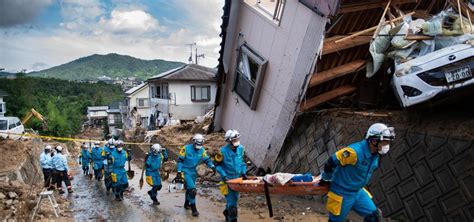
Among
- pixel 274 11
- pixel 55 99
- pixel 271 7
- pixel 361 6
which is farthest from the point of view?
pixel 55 99

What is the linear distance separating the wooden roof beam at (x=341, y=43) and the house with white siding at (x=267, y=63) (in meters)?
0.34

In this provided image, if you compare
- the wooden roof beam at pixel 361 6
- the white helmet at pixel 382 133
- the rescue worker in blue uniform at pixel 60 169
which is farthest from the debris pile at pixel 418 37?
the rescue worker in blue uniform at pixel 60 169

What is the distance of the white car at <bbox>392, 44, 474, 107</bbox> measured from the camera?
6840mm

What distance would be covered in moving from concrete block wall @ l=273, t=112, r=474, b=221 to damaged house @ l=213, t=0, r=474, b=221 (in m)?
0.02

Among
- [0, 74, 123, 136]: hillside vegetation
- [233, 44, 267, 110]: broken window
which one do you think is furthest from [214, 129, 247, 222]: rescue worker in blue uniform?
[0, 74, 123, 136]: hillside vegetation

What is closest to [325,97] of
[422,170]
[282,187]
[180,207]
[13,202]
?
[422,170]

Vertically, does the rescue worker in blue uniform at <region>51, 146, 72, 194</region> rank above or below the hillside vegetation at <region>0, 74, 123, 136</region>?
below

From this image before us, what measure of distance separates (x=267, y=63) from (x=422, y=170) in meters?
5.11

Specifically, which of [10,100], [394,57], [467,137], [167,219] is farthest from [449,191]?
[10,100]

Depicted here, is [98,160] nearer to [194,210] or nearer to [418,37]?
[194,210]

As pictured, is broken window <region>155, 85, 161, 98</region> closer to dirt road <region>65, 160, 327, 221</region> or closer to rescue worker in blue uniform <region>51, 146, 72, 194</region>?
rescue worker in blue uniform <region>51, 146, 72, 194</region>

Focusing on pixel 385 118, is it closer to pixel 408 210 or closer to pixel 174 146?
pixel 408 210

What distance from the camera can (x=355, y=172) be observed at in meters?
5.21

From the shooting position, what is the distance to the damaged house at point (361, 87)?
671 centimetres
